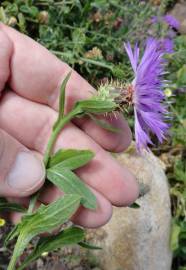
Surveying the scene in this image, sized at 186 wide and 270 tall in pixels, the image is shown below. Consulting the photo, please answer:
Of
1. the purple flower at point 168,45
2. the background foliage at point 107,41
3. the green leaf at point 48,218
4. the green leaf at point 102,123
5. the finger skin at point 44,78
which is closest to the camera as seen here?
the green leaf at point 48,218

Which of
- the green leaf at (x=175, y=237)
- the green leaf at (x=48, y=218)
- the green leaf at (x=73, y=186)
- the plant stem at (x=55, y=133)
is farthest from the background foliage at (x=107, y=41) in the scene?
the green leaf at (x=48, y=218)

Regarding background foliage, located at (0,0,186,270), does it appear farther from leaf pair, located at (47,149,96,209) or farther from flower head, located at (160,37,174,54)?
leaf pair, located at (47,149,96,209)

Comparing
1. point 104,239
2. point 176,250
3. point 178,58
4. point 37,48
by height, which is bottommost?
point 176,250

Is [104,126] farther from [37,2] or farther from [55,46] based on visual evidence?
[37,2]

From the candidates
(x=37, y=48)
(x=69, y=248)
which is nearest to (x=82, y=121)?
(x=37, y=48)

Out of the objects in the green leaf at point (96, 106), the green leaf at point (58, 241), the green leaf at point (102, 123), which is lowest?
the green leaf at point (58, 241)

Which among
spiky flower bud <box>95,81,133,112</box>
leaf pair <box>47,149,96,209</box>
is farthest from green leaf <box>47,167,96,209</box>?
spiky flower bud <box>95,81,133,112</box>

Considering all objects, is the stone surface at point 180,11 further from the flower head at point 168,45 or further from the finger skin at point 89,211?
the finger skin at point 89,211
